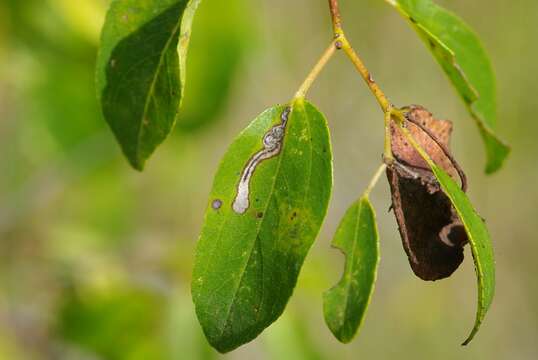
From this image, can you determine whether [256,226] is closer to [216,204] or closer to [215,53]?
[216,204]

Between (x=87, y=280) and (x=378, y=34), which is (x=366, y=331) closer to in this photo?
(x=378, y=34)

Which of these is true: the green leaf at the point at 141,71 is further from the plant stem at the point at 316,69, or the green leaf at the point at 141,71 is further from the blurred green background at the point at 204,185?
the blurred green background at the point at 204,185

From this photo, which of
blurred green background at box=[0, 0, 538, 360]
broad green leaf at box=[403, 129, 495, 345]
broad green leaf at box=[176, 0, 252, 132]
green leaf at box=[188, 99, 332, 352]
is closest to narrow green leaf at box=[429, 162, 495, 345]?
broad green leaf at box=[403, 129, 495, 345]

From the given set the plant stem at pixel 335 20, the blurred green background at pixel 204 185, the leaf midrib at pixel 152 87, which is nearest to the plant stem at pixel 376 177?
the plant stem at pixel 335 20

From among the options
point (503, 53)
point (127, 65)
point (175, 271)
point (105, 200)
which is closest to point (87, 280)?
point (175, 271)

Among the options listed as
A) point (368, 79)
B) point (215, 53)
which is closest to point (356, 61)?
point (368, 79)
